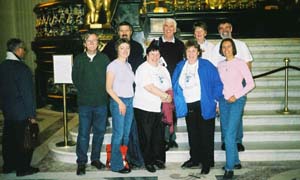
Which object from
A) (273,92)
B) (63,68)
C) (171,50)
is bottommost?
(273,92)

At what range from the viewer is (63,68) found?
5.57 metres

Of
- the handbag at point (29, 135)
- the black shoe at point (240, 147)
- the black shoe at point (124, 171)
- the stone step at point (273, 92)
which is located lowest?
the black shoe at point (124, 171)

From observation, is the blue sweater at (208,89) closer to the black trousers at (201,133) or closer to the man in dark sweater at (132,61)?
the black trousers at (201,133)

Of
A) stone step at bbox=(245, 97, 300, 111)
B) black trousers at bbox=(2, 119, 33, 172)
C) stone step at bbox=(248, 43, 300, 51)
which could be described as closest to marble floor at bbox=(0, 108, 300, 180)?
black trousers at bbox=(2, 119, 33, 172)

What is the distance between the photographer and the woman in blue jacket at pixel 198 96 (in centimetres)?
447

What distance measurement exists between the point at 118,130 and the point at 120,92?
48 centimetres

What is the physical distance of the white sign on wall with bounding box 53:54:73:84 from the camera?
18.1 feet

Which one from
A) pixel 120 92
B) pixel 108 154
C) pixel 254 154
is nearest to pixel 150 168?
pixel 108 154

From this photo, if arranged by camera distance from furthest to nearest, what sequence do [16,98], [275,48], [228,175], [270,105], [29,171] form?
[275,48]
[270,105]
[29,171]
[16,98]
[228,175]

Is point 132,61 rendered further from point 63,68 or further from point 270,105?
point 270,105

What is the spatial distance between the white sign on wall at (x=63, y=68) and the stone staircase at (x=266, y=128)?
38.1 inches

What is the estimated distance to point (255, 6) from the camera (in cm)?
1180

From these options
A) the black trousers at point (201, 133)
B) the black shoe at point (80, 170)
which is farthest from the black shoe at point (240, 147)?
the black shoe at point (80, 170)

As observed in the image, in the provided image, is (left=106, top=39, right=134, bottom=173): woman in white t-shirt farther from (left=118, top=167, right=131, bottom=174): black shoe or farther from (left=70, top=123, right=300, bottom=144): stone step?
(left=70, top=123, right=300, bottom=144): stone step
